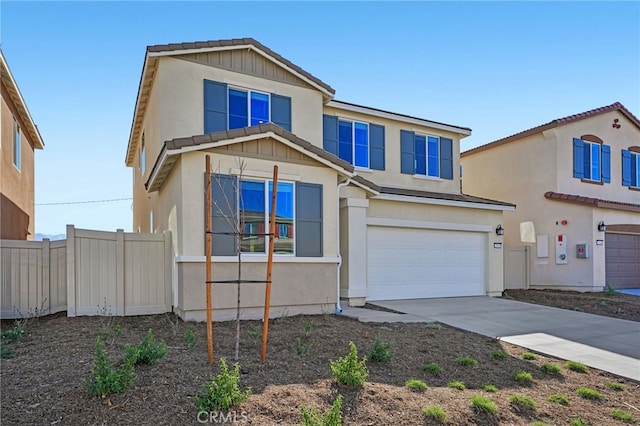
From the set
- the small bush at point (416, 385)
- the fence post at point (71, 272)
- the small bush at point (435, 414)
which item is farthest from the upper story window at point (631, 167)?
the fence post at point (71, 272)

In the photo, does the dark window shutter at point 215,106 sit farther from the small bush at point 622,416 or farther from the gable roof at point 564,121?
the gable roof at point 564,121

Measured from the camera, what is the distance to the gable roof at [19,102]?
11729mm

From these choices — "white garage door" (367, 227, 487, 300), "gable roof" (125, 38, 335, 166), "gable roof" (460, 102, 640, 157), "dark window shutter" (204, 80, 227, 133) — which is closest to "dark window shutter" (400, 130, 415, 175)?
"white garage door" (367, 227, 487, 300)

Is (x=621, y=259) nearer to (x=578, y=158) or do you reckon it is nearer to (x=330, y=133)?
(x=578, y=158)

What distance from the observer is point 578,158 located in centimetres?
1814

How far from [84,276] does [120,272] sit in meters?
0.65

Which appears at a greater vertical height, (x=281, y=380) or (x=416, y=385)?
(x=281, y=380)

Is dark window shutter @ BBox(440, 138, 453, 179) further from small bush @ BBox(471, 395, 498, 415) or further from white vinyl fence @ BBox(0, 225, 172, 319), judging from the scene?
small bush @ BBox(471, 395, 498, 415)

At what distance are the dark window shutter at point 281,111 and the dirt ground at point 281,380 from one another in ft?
19.6

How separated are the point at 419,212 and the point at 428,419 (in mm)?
9425

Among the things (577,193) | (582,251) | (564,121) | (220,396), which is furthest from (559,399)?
(564,121)

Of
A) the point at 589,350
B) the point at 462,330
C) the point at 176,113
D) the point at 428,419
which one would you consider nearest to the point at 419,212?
the point at 462,330

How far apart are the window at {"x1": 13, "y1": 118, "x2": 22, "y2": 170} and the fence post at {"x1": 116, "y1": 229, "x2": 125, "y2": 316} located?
7.70 metres

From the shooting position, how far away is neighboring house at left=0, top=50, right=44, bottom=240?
12117mm
